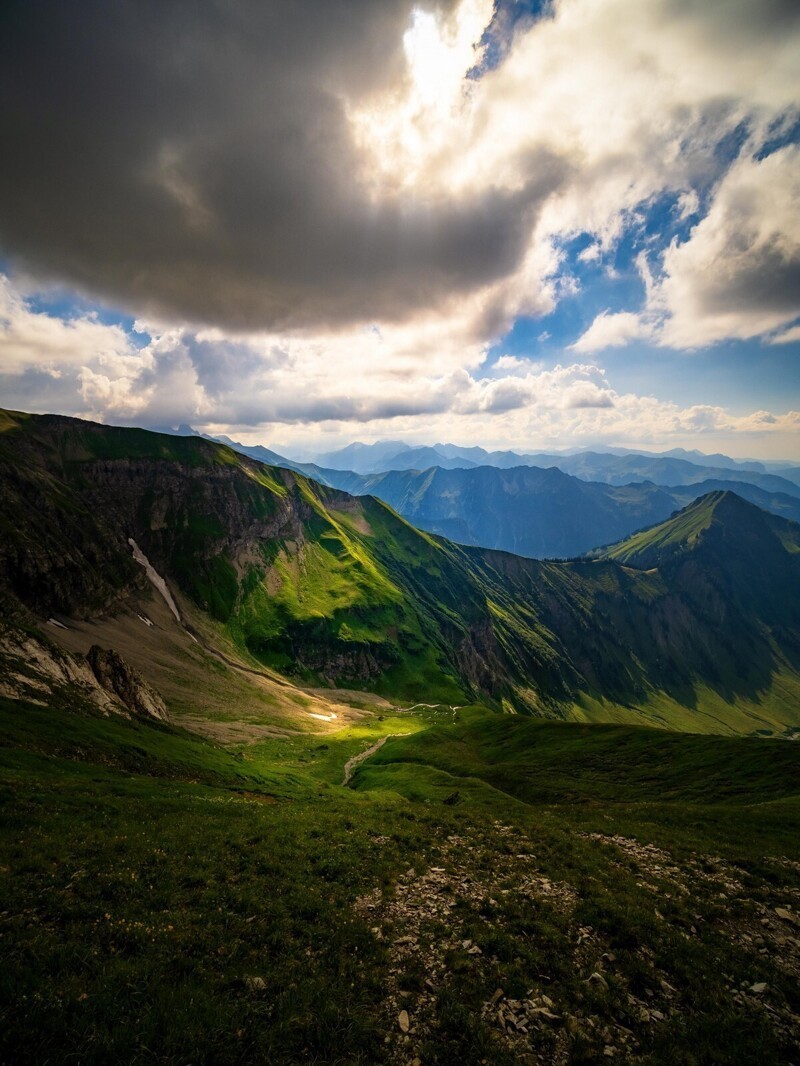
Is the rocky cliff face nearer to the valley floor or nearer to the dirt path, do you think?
the valley floor

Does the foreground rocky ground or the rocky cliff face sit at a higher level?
the foreground rocky ground

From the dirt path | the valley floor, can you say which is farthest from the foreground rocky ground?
the dirt path

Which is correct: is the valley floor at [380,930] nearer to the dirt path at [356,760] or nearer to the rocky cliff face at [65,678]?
the rocky cliff face at [65,678]

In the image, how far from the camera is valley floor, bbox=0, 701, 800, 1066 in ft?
37.2

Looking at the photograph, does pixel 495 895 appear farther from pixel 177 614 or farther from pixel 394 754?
pixel 177 614

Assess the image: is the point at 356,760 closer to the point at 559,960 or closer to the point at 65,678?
the point at 65,678

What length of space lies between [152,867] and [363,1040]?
11.8 meters

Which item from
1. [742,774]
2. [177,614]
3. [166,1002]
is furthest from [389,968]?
[177,614]

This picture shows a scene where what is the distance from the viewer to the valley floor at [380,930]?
11.4 meters

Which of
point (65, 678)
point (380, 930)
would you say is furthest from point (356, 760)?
point (380, 930)

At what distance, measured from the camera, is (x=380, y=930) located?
16.4m

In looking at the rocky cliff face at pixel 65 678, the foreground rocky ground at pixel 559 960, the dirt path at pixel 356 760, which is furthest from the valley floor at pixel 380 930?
the dirt path at pixel 356 760

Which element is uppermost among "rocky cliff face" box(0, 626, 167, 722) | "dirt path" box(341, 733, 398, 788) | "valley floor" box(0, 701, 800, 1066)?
"valley floor" box(0, 701, 800, 1066)

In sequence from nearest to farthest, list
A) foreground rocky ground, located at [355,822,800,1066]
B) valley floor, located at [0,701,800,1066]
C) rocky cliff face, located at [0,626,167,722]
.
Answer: valley floor, located at [0,701,800,1066], foreground rocky ground, located at [355,822,800,1066], rocky cliff face, located at [0,626,167,722]
